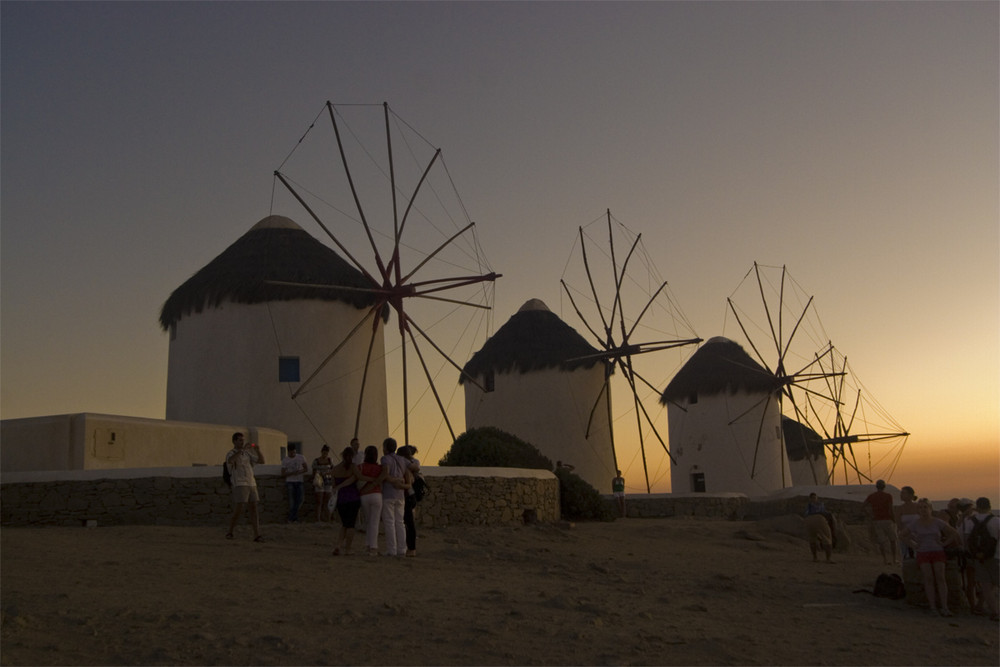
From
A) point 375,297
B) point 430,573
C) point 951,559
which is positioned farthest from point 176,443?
point 951,559

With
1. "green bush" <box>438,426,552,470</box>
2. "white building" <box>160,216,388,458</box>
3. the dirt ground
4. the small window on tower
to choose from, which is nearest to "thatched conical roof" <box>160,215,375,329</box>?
"white building" <box>160,216,388,458</box>

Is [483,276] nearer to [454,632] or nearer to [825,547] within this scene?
[825,547]

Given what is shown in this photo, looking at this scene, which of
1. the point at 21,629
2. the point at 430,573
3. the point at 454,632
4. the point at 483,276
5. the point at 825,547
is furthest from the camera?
the point at 483,276

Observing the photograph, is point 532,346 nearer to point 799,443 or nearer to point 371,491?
point 799,443

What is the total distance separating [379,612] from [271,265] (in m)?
14.2

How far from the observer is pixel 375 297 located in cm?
2064

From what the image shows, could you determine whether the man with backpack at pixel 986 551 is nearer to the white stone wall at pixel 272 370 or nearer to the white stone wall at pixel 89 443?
the white stone wall at pixel 89 443

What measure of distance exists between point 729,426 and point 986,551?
2372 centimetres

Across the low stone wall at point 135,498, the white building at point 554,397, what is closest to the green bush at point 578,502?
the low stone wall at point 135,498

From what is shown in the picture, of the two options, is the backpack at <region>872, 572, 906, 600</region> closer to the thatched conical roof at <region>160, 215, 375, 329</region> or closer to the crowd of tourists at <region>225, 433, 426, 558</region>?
the crowd of tourists at <region>225, 433, 426, 558</region>

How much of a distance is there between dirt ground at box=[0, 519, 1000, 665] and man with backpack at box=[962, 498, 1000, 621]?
0.98 feet

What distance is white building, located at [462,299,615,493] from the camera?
98.4ft

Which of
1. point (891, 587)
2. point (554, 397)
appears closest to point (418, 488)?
point (891, 587)

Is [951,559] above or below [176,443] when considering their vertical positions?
below
